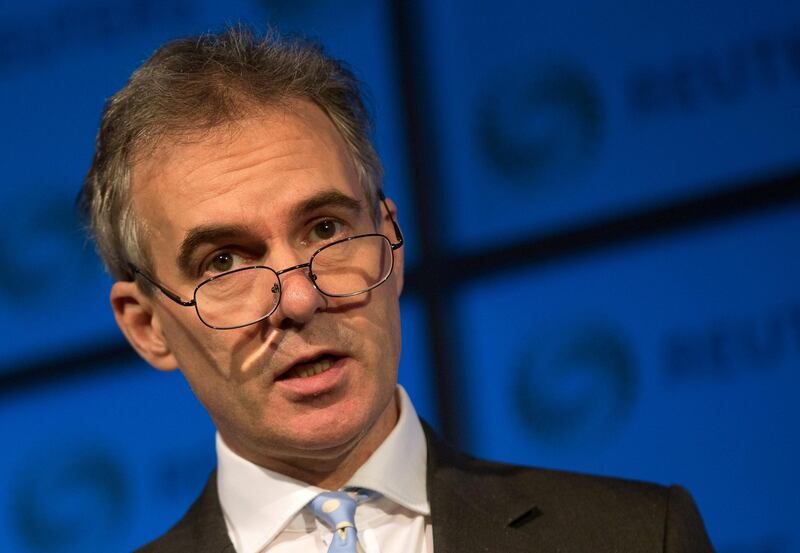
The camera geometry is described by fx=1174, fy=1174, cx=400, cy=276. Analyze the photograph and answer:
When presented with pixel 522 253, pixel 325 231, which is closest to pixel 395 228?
pixel 325 231

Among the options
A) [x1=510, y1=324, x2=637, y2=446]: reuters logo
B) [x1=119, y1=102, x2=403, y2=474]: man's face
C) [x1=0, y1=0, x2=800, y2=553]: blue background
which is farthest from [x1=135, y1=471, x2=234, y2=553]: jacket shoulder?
[x1=510, y1=324, x2=637, y2=446]: reuters logo

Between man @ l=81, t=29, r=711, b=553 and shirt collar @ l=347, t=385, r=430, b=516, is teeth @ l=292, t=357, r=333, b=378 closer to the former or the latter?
man @ l=81, t=29, r=711, b=553

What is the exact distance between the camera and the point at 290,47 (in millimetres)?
2182

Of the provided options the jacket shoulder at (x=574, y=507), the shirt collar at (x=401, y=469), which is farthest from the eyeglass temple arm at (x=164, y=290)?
the jacket shoulder at (x=574, y=507)

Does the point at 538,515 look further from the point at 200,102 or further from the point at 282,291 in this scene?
the point at 200,102

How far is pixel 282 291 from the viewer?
73.5 inches

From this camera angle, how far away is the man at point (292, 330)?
6.20 ft

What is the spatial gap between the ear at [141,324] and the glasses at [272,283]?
178mm

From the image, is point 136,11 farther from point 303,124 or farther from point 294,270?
point 294,270

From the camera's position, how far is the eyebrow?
192 cm

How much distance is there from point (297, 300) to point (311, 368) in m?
0.12

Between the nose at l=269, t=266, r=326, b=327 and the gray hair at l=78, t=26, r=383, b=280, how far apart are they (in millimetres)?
308

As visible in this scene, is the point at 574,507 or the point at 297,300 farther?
the point at 574,507

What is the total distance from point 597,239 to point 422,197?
0.45 m
